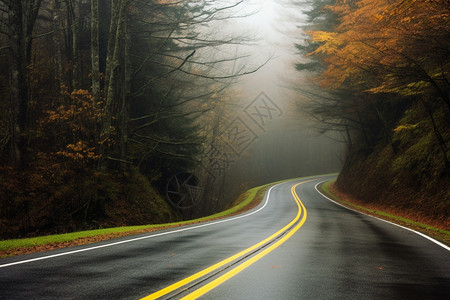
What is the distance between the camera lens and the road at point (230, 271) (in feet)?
15.2

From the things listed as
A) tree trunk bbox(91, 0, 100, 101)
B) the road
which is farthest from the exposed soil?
tree trunk bbox(91, 0, 100, 101)

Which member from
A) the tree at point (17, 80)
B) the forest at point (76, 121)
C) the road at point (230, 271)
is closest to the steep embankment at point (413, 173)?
the road at point (230, 271)

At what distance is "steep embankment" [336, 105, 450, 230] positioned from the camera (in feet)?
60.8

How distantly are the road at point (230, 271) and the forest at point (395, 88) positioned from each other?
8.55 m

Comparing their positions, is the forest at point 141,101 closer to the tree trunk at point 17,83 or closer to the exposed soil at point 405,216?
the tree trunk at point 17,83

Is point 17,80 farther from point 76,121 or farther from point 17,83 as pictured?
point 76,121

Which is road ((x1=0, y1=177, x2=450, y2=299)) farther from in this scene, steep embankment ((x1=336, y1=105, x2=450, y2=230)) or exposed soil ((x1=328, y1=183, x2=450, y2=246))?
steep embankment ((x1=336, y1=105, x2=450, y2=230))

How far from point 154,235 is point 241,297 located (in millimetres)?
6362

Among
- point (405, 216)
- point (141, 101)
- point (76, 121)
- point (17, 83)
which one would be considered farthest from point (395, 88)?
point (17, 83)

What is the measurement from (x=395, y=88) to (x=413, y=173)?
630cm

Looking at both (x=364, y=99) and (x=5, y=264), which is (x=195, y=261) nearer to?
(x=5, y=264)

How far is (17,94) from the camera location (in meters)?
15.0

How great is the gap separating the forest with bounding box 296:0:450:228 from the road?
8.55 metres

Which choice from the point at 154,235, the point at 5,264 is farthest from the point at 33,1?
the point at 5,264
